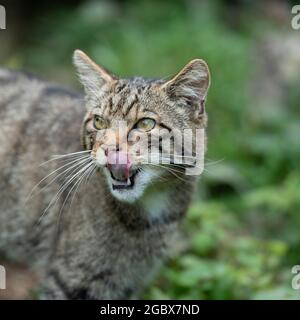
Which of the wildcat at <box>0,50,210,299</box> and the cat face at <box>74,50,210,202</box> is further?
the wildcat at <box>0,50,210,299</box>

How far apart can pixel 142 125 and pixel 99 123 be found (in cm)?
25

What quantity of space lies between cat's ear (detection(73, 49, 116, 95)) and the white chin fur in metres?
0.52

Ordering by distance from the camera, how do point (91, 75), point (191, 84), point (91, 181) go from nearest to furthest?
point (191, 84)
point (91, 75)
point (91, 181)

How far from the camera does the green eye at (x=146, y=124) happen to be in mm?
3514

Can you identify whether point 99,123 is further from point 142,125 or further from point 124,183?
point 124,183

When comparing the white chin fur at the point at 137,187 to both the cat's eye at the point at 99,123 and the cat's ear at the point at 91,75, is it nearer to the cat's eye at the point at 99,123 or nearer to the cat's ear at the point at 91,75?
the cat's eye at the point at 99,123

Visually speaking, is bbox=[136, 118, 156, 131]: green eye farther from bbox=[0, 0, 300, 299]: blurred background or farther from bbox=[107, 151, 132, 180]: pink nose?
bbox=[0, 0, 300, 299]: blurred background

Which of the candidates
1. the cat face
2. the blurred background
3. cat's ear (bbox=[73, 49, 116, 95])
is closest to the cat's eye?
the cat face

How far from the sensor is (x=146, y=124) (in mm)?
3531

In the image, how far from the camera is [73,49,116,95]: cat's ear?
3785 millimetres

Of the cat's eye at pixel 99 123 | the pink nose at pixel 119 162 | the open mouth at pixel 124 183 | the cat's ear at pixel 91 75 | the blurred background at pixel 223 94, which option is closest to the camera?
the pink nose at pixel 119 162

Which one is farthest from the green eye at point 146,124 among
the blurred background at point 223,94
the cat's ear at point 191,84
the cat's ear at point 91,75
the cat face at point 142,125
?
the blurred background at point 223,94

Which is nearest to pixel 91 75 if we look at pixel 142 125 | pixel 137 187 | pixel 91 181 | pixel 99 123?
pixel 99 123

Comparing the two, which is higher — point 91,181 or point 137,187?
point 91,181
